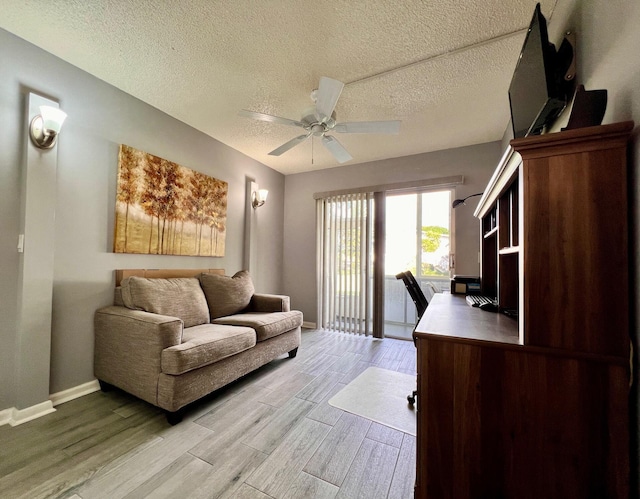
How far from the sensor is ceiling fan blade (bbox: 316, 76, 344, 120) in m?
1.62

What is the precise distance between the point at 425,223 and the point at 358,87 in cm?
243

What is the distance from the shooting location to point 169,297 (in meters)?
2.28

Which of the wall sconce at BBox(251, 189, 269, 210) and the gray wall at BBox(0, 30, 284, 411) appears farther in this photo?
the wall sconce at BBox(251, 189, 269, 210)

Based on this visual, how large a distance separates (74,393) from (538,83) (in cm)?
361

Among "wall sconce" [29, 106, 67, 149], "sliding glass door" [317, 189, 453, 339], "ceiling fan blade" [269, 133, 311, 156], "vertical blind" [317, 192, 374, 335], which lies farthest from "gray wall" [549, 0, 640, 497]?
"wall sconce" [29, 106, 67, 149]

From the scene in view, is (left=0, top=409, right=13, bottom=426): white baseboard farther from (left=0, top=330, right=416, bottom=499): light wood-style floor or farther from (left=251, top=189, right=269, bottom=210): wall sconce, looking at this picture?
(left=251, top=189, right=269, bottom=210): wall sconce

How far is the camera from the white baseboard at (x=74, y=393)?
1874 millimetres

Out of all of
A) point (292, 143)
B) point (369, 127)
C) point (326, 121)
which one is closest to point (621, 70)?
point (369, 127)

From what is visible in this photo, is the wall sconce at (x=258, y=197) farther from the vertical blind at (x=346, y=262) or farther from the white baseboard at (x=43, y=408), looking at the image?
the white baseboard at (x=43, y=408)

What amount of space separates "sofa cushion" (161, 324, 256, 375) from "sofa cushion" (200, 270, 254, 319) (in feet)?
1.19

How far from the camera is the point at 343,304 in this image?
3.97 metres

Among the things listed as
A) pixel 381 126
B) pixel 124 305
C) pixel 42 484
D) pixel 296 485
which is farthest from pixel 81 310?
pixel 381 126

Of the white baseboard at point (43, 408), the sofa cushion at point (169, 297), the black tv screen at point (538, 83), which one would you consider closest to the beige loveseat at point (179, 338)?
the sofa cushion at point (169, 297)

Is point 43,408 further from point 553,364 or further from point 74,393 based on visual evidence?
point 553,364
